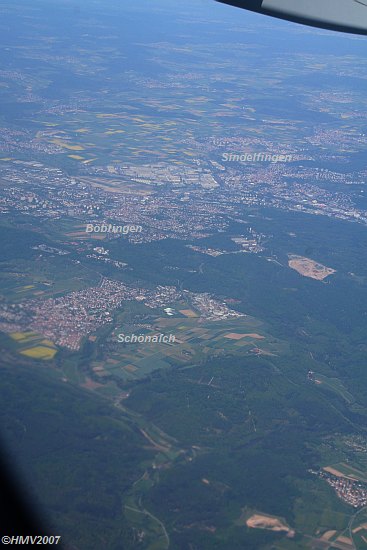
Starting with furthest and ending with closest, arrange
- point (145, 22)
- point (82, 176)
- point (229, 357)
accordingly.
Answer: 1. point (145, 22)
2. point (82, 176)
3. point (229, 357)

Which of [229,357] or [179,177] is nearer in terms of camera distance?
[229,357]

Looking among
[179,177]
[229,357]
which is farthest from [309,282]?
[179,177]

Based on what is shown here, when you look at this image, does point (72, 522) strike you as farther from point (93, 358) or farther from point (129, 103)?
point (129, 103)

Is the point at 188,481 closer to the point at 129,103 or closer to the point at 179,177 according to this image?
the point at 179,177

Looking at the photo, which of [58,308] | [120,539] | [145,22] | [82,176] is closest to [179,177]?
[82,176]

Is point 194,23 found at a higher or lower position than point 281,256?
higher

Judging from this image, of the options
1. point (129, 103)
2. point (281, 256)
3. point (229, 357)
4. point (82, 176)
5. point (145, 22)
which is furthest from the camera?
point (145, 22)
